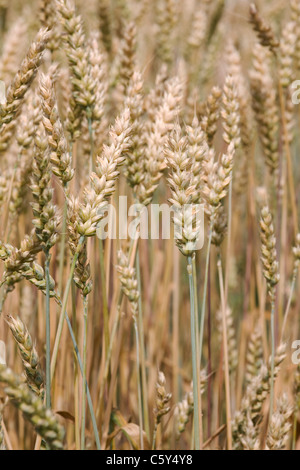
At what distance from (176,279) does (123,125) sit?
0.54 meters

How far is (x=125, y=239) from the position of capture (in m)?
0.92

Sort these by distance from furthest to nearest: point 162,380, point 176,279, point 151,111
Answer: point 176,279 < point 151,111 < point 162,380

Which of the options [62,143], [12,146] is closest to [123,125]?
[62,143]

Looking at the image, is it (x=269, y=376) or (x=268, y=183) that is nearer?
(x=269, y=376)

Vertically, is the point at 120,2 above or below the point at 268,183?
above

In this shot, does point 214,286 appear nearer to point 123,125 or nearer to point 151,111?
point 151,111

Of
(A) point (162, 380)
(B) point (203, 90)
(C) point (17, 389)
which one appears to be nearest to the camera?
(C) point (17, 389)

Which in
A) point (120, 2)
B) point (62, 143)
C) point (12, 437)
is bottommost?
point (12, 437)

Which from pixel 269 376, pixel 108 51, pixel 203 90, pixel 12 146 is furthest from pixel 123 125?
pixel 203 90

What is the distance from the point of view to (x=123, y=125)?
2.17ft

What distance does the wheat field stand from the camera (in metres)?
0.66

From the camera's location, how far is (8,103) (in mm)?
714

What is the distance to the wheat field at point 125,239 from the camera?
2.17ft

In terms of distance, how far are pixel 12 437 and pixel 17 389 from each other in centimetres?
62
